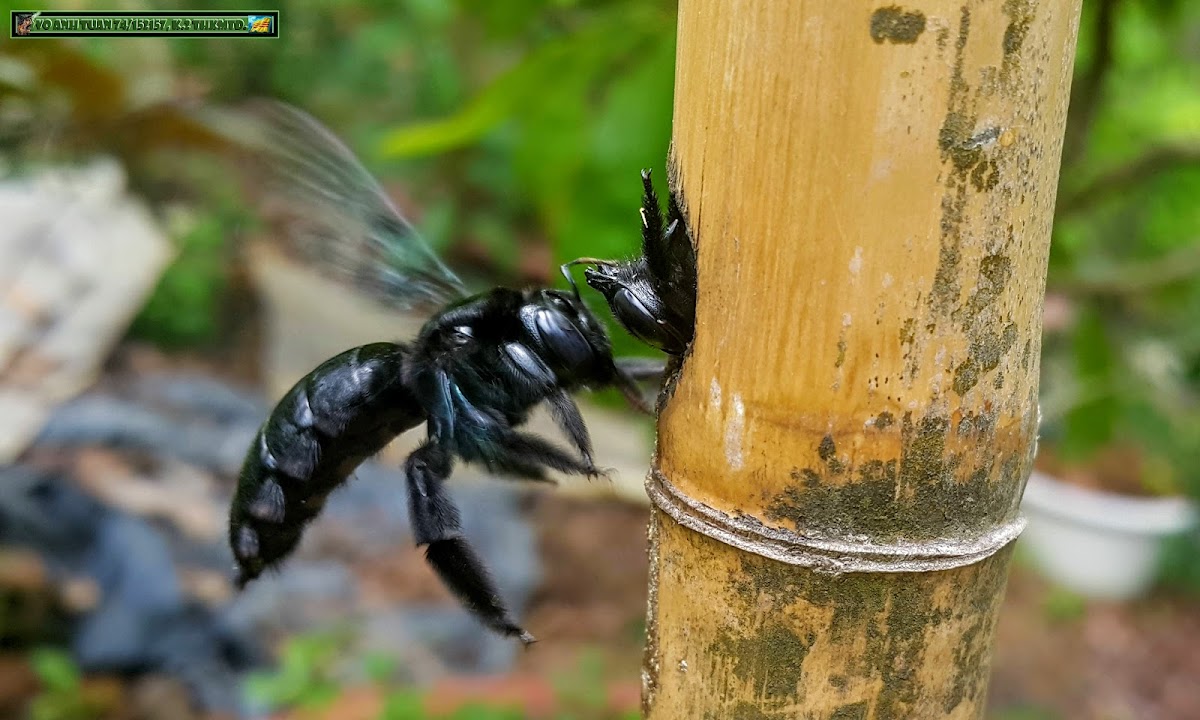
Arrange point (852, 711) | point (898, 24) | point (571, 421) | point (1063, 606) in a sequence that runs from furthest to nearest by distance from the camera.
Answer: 1. point (1063, 606)
2. point (571, 421)
3. point (852, 711)
4. point (898, 24)

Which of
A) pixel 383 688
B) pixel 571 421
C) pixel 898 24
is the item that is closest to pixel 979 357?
pixel 898 24

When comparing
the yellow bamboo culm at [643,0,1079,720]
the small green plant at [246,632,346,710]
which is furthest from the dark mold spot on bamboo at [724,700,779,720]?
the small green plant at [246,632,346,710]

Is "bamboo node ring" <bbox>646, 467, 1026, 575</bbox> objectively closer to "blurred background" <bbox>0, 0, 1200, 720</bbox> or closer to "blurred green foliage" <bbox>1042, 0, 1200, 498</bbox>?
"blurred background" <bbox>0, 0, 1200, 720</bbox>

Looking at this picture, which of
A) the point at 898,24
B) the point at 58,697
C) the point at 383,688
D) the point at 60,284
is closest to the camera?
the point at 898,24

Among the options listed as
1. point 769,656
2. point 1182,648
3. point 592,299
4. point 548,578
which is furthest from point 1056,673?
point 769,656

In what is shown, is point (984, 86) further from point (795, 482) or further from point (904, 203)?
point (795, 482)

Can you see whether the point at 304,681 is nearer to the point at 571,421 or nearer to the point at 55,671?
the point at 55,671

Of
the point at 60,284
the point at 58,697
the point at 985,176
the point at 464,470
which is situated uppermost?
the point at 985,176
